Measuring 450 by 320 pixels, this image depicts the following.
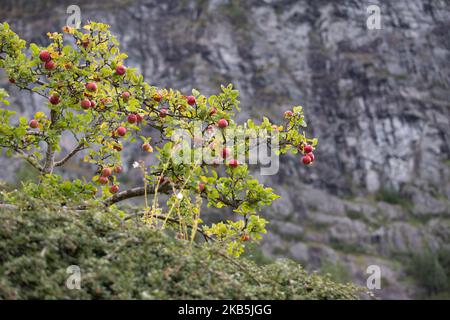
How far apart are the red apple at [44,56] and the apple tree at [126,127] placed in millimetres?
12

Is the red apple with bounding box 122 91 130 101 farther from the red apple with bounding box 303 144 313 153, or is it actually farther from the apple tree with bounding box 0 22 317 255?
the red apple with bounding box 303 144 313 153

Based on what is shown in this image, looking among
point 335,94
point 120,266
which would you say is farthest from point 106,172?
point 335,94

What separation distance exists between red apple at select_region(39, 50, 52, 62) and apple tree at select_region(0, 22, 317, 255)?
0.04 ft

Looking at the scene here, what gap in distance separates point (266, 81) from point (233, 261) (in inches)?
3326

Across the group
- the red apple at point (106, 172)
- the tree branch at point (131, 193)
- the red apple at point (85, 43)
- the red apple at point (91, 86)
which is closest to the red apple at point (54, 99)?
the red apple at point (91, 86)

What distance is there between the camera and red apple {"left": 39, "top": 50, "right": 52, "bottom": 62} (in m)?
6.89

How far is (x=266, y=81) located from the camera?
87875mm

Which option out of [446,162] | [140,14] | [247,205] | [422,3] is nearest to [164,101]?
[247,205]

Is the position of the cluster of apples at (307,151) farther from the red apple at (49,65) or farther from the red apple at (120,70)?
the red apple at (49,65)

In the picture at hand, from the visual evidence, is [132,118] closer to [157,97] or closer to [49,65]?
[157,97]

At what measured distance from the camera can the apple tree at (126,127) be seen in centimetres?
645

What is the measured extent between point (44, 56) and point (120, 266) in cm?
371

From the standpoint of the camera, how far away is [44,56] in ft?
22.6
